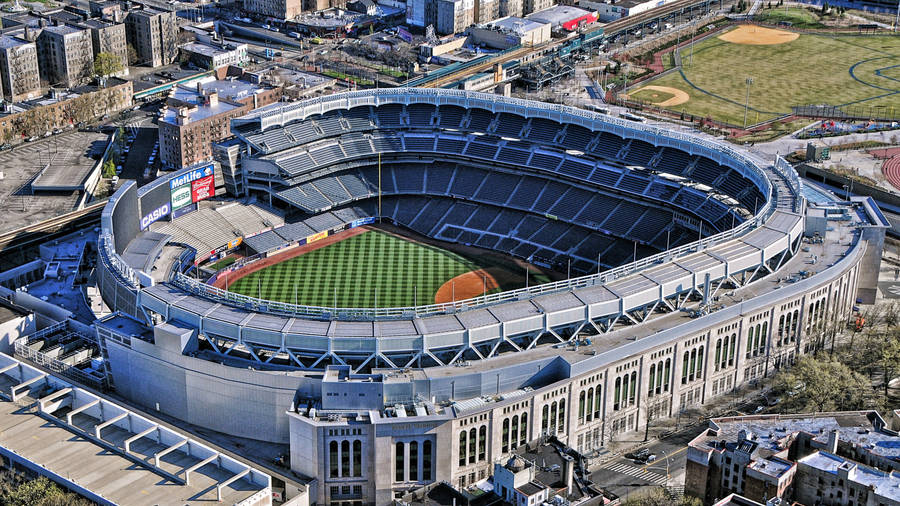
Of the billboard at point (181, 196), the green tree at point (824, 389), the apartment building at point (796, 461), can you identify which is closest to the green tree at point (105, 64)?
the billboard at point (181, 196)

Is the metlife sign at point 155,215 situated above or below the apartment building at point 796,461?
above

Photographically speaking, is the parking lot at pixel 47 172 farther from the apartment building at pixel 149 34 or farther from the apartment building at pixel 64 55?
the apartment building at pixel 149 34

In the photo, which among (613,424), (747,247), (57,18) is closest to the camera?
(613,424)

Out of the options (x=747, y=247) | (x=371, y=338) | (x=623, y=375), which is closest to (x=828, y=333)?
(x=747, y=247)

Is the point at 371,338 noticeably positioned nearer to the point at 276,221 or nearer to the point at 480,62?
the point at 276,221

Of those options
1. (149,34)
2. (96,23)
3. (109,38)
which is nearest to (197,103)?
(109,38)

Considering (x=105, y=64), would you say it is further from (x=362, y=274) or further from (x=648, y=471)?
(x=648, y=471)
